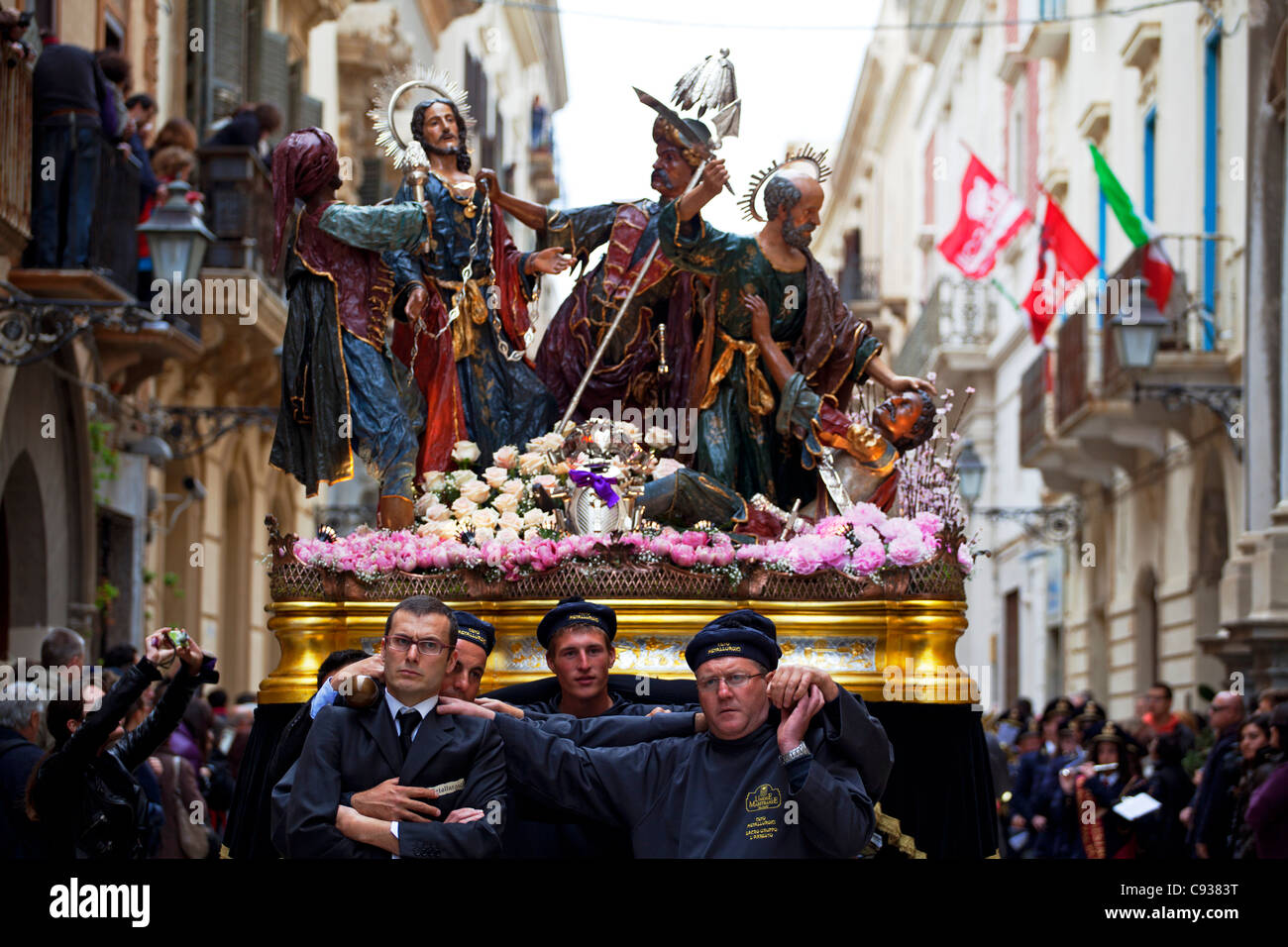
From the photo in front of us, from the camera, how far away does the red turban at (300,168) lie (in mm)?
9430

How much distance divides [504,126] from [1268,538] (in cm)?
2939

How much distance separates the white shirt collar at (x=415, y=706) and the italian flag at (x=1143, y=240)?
15.5 metres

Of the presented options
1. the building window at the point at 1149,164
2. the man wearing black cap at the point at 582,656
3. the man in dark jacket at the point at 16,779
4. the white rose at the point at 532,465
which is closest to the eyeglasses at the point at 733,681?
the man wearing black cap at the point at 582,656

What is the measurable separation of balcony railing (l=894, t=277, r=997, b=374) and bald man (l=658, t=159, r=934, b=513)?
81.1ft

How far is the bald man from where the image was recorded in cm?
962

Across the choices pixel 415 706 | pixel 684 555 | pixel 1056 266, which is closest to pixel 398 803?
pixel 415 706

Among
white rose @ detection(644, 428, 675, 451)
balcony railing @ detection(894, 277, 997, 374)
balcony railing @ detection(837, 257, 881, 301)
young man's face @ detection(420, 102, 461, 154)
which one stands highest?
balcony railing @ detection(837, 257, 881, 301)

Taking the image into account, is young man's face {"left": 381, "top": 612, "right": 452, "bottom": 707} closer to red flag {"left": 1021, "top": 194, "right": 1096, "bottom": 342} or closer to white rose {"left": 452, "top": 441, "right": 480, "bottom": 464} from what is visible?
white rose {"left": 452, "top": 441, "right": 480, "bottom": 464}

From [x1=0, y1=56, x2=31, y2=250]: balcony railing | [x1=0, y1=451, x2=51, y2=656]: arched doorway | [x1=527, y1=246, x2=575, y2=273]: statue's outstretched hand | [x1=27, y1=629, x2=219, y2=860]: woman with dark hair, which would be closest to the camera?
[x1=27, y1=629, x2=219, y2=860]: woman with dark hair

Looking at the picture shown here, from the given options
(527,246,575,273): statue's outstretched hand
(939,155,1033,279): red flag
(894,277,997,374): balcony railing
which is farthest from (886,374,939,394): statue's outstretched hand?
(894,277,997,374): balcony railing

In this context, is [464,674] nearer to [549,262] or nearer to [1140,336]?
[549,262]

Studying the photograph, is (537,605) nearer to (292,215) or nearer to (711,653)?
(292,215)
